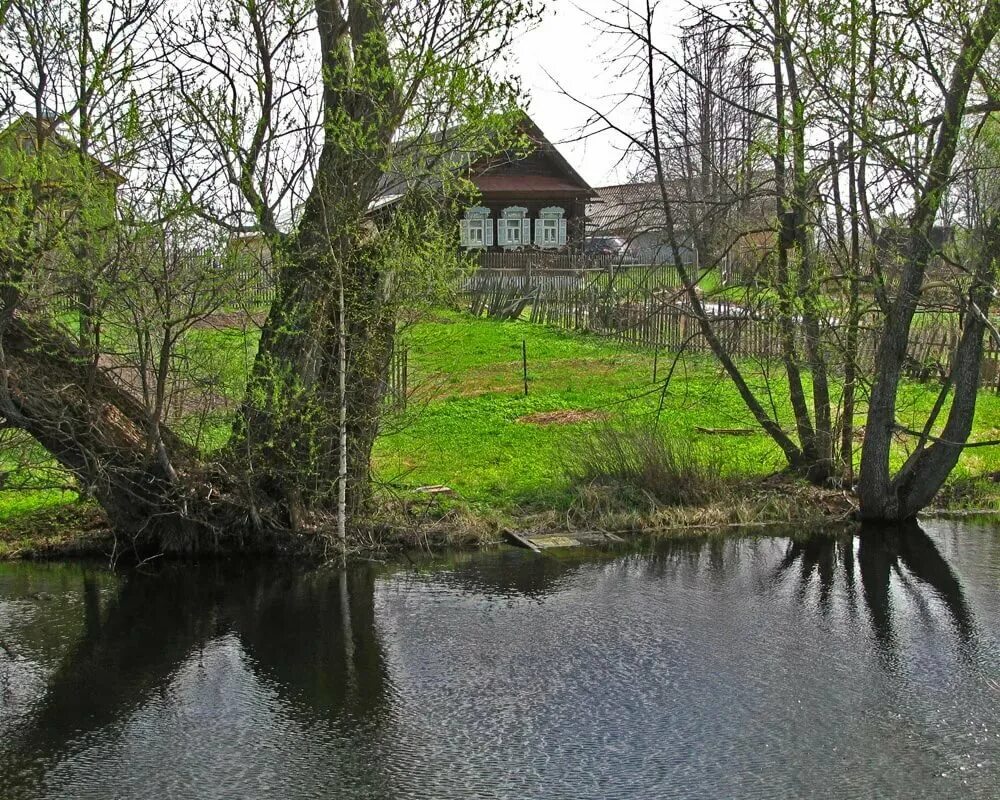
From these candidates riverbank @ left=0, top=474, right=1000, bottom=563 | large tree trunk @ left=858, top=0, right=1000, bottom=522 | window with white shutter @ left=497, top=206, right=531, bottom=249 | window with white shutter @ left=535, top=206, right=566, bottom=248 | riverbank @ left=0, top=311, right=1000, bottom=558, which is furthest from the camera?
window with white shutter @ left=497, top=206, right=531, bottom=249

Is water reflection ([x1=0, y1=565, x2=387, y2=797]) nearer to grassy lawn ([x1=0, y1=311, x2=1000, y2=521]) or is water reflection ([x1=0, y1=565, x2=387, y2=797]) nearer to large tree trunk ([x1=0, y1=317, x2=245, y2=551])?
large tree trunk ([x1=0, y1=317, x2=245, y2=551])

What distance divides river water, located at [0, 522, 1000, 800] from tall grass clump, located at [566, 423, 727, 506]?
59.9 inches

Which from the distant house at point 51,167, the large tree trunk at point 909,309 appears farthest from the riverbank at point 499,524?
the distant house at point 51,167

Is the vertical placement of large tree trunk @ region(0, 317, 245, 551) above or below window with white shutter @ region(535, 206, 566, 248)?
below

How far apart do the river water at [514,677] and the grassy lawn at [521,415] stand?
1828 mm

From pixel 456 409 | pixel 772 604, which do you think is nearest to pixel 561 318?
pixel 456 409

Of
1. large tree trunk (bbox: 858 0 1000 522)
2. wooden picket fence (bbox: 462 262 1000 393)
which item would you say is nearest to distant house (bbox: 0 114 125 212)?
wooden picket fence (bbox: 462 262 1000 393)

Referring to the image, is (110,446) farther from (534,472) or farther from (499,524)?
(534,472)

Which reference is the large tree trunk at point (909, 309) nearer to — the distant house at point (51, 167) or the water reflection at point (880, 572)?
the water reflection at point (880, 572)

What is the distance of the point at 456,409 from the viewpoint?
1841 cm

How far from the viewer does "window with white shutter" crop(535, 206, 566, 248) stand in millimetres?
47281

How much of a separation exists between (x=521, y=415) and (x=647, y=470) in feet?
15.5

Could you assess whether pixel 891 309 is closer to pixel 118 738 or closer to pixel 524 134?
pixel 524 134

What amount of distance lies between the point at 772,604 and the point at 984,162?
544cm
